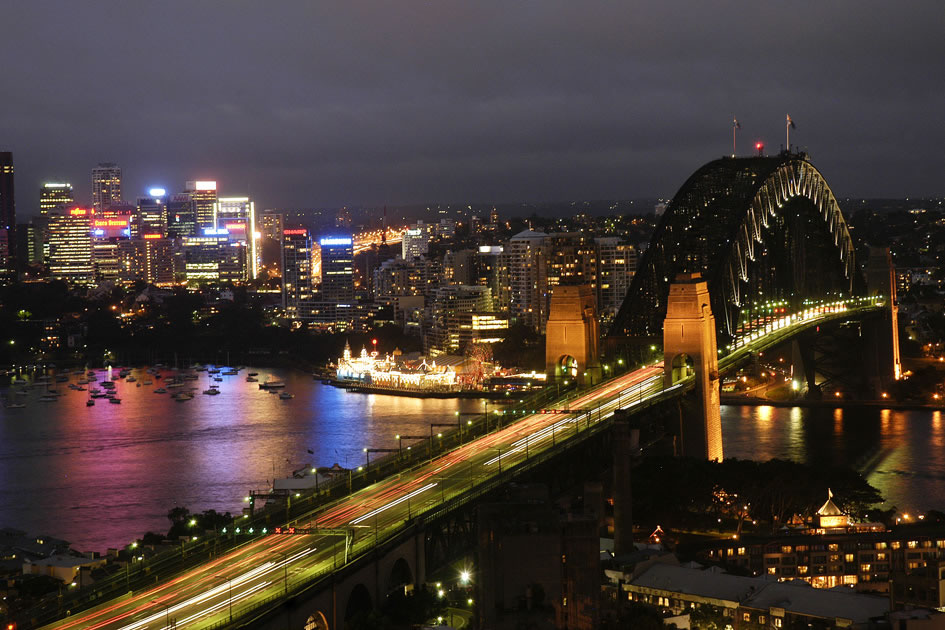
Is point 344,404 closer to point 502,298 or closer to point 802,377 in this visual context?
point 802,377

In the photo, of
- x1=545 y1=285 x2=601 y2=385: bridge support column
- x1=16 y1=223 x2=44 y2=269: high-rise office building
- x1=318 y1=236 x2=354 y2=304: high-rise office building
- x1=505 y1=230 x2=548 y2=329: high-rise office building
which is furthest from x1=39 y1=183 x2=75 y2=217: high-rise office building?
x1=545 y1=285 x2=601 y2=385: bridge support column

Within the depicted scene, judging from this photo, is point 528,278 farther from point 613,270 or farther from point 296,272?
point 296,272

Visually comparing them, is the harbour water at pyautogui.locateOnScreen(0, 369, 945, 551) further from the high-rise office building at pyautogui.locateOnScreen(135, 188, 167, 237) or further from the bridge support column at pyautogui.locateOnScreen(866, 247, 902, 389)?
the high-rise office building at pyautogui.locateOnScreen(135, 188, 167, 237)

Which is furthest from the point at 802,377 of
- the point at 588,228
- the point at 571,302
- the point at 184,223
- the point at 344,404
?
the point at 184,223

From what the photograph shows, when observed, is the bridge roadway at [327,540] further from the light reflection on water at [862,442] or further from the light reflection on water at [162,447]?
the light reflection on water at [162,447]

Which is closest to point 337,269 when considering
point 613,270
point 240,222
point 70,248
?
point 613,270
